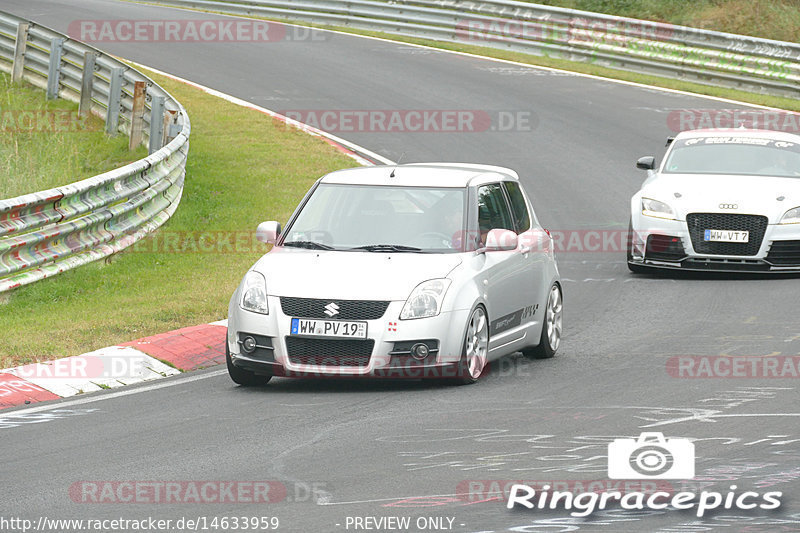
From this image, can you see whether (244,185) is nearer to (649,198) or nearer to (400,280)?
(649,198)

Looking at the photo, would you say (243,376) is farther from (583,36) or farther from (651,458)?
(583,36)

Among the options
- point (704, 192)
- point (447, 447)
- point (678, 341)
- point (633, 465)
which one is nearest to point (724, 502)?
point (633, 465)

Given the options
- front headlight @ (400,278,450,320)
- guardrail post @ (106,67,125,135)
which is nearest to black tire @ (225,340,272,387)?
front headlight @ (400,278,450,320)

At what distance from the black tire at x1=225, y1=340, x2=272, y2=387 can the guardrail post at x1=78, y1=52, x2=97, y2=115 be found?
13651 millimetres

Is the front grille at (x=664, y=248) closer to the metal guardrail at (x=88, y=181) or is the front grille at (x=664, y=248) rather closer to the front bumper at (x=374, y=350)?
the metal guardrail at (x=88, y=181)

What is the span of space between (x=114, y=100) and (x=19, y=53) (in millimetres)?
4427

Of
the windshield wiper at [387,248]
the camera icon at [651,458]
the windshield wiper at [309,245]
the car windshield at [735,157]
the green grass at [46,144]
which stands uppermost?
the windshield wiper at [387,248]

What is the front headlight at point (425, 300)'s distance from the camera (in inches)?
381

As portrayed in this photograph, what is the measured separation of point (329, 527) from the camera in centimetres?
620

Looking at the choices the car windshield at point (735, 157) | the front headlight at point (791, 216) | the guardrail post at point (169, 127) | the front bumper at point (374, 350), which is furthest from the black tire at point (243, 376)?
the guardrail post at point (169, 127)

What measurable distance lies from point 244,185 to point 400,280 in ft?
35.7

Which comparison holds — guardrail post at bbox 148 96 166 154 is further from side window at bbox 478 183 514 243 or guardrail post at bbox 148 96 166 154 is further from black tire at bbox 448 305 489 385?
black tire at bbox 448 305 489 385

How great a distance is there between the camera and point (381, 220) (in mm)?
10578

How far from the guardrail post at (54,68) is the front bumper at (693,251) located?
1188 cm
